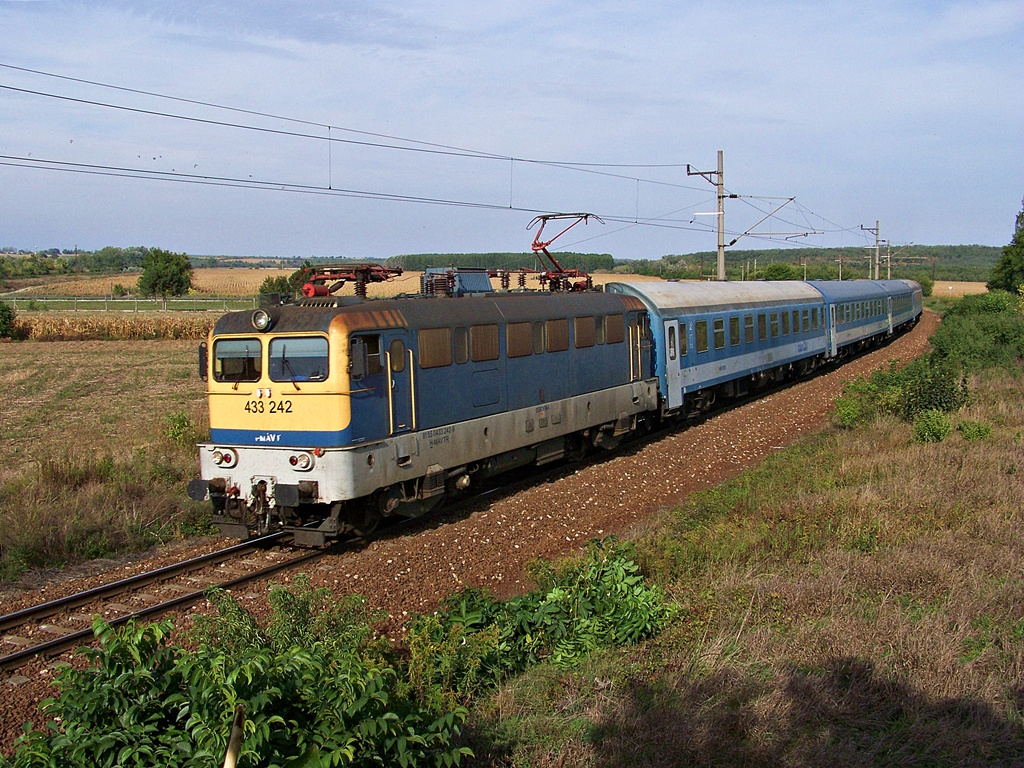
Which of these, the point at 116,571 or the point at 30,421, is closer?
the point at 116,571

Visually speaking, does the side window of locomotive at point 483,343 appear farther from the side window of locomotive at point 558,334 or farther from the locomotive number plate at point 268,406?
the locomotive number plate at point 268,406

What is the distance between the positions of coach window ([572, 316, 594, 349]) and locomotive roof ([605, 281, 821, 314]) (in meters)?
3.14

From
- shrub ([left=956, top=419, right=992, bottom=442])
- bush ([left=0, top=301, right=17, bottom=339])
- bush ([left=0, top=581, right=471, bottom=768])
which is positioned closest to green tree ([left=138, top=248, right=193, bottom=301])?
bush ([left=0, top=301, right=17, bottom=339])

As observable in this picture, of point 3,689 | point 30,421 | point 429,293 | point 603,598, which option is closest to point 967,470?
point 603,598

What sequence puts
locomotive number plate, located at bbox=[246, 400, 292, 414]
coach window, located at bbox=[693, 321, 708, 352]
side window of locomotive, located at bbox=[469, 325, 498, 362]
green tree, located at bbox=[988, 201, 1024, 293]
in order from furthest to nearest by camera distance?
1. green tree, located at bbox=[988, 201, 1024, 293]
2. coach window, located at bbox=[693, 321, 708, 352]
3. side window of locomotive, located at bbox=[469, 325, 498, 362]
4. locomotive number plate, located at bbox=[246, 400, 292, 414]

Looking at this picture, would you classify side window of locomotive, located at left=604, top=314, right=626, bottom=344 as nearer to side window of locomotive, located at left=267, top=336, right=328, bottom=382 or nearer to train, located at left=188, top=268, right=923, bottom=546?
train, located at left=188, top=268, right=923, bottom=546

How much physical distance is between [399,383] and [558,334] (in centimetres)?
410

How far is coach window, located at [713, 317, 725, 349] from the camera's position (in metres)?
21.6

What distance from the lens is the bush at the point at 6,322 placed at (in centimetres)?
4512

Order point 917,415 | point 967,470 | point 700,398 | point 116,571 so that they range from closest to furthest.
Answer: point 116,571 < point 967,470 < point 917,415 < point 700,398

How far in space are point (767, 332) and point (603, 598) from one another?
18.4 metres

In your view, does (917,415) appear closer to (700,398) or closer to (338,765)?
(700,398)

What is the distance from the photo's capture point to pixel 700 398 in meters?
21.3

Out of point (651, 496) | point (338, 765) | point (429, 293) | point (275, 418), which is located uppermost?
point (429, 293)
